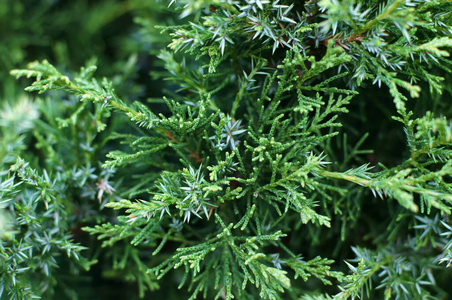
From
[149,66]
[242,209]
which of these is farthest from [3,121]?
[149,66]

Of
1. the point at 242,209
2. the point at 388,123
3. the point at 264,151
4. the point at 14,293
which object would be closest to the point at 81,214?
the point at 14,293

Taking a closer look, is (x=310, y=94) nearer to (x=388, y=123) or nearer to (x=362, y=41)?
(x=362, y=41)

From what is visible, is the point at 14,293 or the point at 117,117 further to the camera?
the point at 117,117

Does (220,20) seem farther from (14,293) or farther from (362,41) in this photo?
(14,293)

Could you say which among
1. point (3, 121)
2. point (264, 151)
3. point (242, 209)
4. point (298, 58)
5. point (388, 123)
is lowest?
point (242, 209)

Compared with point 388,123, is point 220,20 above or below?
above

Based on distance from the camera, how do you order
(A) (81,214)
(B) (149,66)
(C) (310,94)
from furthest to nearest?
(B) (149,66) → (A) (81,214) → (C) (310,94)

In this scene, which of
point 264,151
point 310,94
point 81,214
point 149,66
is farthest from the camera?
point 149,66
